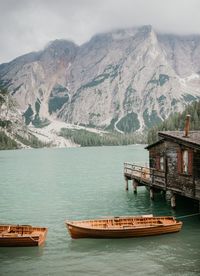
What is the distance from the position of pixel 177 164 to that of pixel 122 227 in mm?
12989

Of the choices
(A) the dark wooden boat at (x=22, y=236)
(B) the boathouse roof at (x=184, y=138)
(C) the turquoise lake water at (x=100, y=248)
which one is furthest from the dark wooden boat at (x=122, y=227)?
(B) the boathouse roof at (x=184, y=138)

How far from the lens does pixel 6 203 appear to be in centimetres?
6178

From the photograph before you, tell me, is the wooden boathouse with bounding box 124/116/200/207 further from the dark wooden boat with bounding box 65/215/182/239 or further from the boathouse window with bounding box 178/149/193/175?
the dark wooden boat with bounding box 65/215/182/239

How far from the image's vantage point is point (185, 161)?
4447cm

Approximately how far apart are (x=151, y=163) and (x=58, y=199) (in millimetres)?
16988

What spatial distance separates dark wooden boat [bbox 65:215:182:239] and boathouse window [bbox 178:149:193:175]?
24.7 ft

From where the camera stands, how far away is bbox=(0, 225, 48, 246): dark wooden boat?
109 feet

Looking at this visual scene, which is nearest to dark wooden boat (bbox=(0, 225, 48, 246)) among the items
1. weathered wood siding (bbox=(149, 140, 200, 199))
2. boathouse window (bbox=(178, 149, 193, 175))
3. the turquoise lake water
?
the turquoise lake water

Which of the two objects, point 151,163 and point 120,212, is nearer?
point 120,212

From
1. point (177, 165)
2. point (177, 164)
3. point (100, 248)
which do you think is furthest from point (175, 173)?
point (100, 248)

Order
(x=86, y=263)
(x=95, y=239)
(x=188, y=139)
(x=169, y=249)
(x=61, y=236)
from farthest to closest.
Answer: (x=188, y=139), (x=61, y=236), (x=95, y=239), (x=169, y=249), (x=86, y=263)

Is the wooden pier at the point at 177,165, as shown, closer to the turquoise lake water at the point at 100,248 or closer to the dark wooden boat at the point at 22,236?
the turquoise lake water at the point at 100,248

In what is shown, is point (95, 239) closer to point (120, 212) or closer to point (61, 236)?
point (61, 236)

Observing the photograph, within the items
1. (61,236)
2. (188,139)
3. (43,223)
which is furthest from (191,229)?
(43,223)
